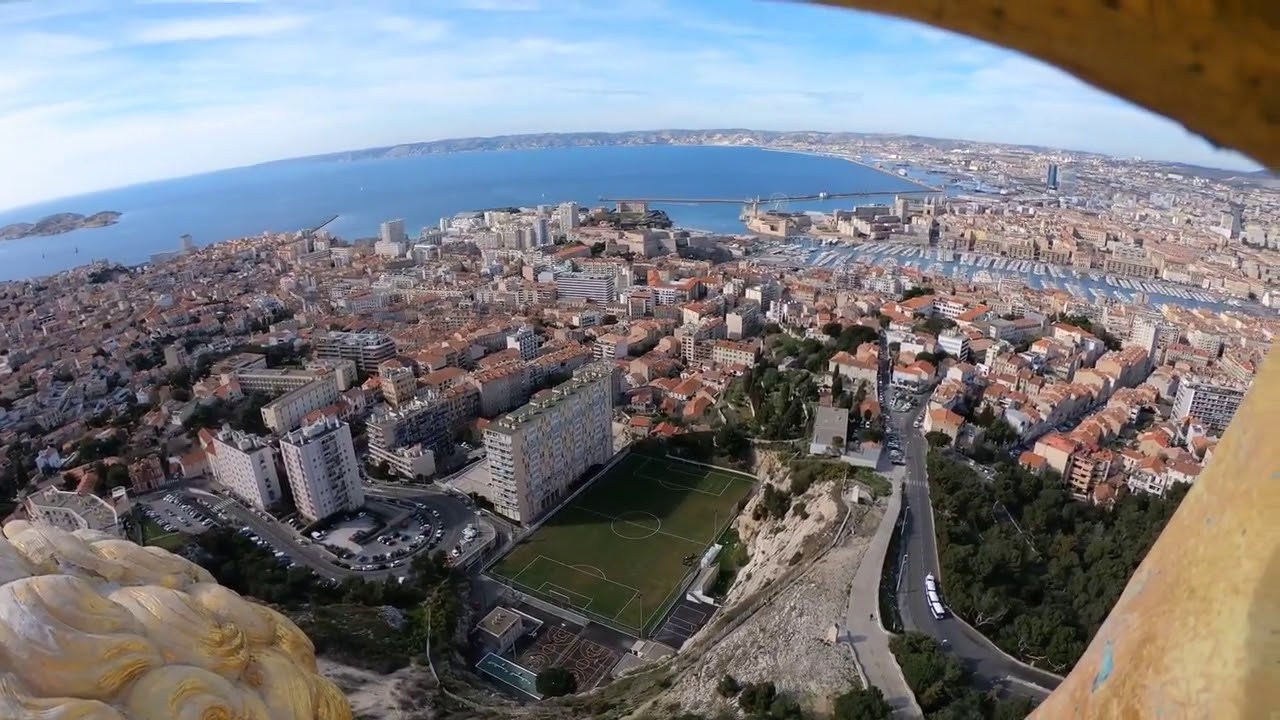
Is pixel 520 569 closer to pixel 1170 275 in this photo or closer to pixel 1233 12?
pixel 1233 12

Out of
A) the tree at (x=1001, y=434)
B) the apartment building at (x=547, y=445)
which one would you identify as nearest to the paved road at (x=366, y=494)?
the apartment building at (x=547, y=445)

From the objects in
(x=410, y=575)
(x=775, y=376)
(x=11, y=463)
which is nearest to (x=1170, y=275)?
(x=775, y=376)

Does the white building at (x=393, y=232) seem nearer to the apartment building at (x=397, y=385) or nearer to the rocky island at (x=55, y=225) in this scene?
the apartment building at (x=397, y=385)

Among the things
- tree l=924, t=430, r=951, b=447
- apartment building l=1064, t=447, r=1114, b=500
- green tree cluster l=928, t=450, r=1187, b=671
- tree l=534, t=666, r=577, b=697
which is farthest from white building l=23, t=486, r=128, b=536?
apartment building l=1064, t=447, r=1114, b=500

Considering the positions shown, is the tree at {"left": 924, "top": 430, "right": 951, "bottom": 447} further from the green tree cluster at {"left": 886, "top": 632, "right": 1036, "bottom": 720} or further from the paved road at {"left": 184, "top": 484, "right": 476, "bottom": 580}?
the paved road at {"left": 184, "top": 484, "right": 476, "bottom": 580}

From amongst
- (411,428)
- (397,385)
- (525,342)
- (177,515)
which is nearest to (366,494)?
(411,428)
